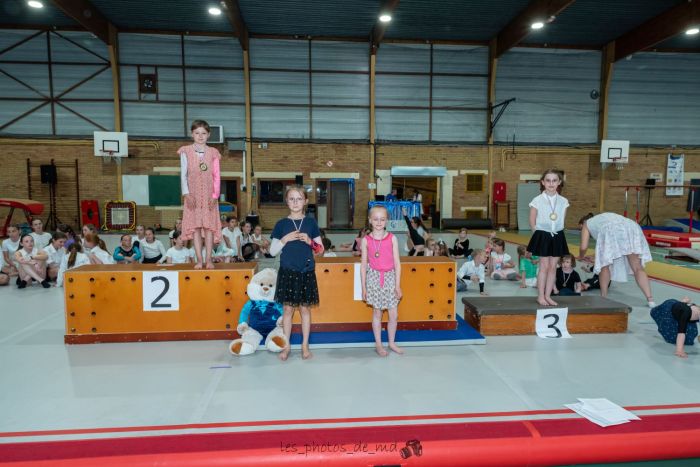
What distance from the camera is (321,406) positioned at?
304 centimetres

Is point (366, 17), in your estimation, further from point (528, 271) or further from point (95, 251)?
point (95, 251)

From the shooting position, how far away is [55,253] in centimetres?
745

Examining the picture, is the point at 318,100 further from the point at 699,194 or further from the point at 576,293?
the point at 699,194

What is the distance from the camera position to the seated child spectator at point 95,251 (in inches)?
277

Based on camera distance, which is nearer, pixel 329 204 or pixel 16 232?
pixel 16 232

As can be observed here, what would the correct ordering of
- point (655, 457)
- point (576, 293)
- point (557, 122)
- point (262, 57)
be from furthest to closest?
point (557, 122), point (262, 57), point (576, 293), point (655, 457)

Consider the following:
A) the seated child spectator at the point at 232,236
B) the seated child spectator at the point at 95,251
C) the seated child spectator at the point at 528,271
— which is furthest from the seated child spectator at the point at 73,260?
the seated child spectator at the point at 528,271

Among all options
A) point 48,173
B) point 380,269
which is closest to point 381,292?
point 380,269

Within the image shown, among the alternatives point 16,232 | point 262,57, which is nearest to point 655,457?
point 16,232

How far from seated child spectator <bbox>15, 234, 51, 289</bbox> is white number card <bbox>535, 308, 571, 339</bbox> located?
7.45 metres

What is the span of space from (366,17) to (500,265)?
1096 centimetres

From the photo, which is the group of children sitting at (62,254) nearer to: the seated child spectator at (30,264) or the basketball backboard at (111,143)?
the seated child spectator at (30,264)

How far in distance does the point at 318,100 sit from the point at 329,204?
411 centimetres

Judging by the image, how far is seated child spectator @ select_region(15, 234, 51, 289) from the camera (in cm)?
700
